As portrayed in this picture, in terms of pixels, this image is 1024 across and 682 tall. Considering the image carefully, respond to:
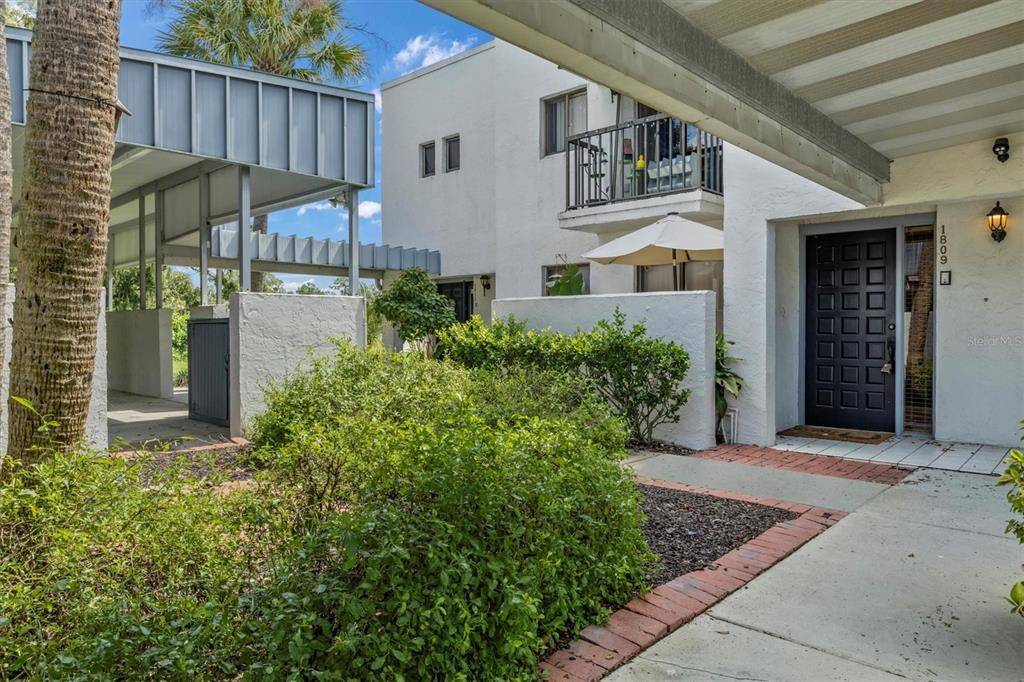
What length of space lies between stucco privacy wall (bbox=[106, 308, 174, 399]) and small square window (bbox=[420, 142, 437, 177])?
22.1ft

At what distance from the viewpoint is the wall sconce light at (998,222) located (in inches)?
268

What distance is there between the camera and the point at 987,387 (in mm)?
7047

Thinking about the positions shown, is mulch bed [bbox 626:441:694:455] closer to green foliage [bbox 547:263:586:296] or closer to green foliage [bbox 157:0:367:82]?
green foliage [bbox 547:263:586:296]

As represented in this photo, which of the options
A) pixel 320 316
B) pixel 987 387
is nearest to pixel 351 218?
pixel 320 316

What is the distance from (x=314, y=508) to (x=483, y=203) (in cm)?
1212

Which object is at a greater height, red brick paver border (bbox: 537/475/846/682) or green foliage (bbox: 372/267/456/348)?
green foliage (bbox: 372/267/456/348)

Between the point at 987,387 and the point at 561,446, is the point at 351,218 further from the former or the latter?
the point at 987,387

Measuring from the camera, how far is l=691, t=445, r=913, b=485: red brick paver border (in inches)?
239

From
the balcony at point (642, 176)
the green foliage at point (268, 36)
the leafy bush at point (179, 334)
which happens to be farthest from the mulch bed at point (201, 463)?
the leafy bush at point (179, 334)

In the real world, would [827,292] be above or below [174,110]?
below

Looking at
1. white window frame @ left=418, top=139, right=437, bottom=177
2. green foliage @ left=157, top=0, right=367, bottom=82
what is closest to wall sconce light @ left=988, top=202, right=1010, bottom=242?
white window frame @ left=418, top=139, right=437, bottom=177

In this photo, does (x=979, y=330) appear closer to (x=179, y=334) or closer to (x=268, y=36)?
(x=268, y=36)

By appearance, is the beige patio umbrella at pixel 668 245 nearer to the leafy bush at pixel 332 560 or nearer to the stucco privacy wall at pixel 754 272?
the stucco privacy wall at pixel 754 272

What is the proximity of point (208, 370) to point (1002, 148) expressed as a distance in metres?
9.30
